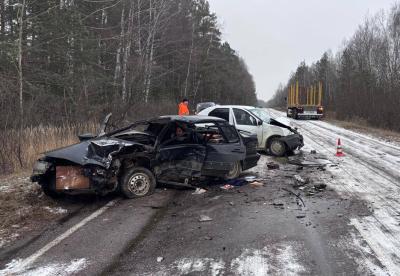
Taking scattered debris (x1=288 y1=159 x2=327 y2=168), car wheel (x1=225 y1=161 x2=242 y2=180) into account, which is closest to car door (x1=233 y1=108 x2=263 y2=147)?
scattered debris (x1=288 y1=159 x2=327 y2=168)

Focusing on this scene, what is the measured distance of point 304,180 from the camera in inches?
353

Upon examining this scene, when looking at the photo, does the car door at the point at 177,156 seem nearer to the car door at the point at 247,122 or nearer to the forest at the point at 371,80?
the car door at the point at 247,122

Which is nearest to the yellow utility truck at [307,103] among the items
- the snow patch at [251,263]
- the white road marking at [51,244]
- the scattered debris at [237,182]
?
the scattered debris at [237,182]

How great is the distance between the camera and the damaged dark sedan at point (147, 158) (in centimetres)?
678

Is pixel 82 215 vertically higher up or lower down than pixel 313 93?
lower down

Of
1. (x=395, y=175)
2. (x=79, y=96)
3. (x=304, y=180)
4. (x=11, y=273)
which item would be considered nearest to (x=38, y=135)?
(x=79, y=96)

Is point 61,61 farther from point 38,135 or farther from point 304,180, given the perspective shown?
point 304,180

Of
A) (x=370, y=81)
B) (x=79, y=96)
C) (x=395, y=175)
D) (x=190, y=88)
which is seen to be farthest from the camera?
(x=190, y=88)

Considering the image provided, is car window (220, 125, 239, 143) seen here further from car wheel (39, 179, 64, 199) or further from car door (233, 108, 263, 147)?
car door (233, 108, 263, 147)

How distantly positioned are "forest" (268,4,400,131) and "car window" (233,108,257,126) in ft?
52.1

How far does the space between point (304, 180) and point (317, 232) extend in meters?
3.56

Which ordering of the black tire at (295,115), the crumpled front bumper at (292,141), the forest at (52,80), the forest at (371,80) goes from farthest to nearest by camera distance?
1. the black tire at (295,115)
2. the forest at (371,80)
3. the crumpled front bumper at (292,141)
4. the forest at (52,80)

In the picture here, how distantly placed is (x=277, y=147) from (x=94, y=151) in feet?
24.2

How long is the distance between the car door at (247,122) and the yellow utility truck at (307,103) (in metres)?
22.6
